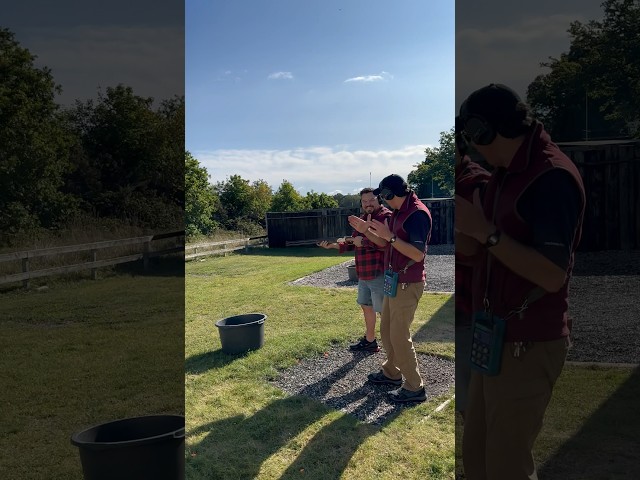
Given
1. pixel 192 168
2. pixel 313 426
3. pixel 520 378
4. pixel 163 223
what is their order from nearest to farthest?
pixel 520 378 → pixel 163 223 → pixel 313 426 → pixel 192 168

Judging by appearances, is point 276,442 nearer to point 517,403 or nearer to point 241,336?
point 241,336

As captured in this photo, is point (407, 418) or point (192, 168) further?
point (192, 168)

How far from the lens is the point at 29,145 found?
8.15 ft

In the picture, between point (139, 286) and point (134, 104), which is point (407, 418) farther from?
point (134, 104)

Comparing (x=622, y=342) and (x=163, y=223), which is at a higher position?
(x=163, y=223)

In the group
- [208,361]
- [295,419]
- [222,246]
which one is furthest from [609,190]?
[222,246]

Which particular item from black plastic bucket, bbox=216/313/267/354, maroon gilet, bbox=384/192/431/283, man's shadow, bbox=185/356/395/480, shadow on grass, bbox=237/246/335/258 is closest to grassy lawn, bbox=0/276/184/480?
man's shadow, bbox=185/356/395/480

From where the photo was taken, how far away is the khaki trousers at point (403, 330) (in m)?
3.63

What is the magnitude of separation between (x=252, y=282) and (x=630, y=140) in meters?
6.79

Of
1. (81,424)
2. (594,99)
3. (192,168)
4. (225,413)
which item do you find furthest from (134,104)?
(192,168)

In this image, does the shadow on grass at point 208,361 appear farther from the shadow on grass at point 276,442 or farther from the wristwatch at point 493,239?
the wristwatch at point 493,239

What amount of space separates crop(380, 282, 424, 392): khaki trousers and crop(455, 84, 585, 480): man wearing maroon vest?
1971mm

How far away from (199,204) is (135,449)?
8455 millimetres

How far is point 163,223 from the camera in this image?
273cm
